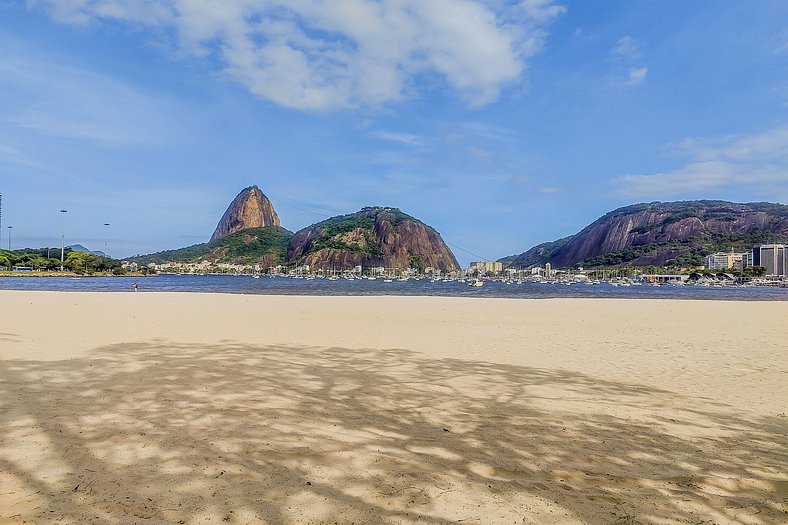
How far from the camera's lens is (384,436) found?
14.5ft

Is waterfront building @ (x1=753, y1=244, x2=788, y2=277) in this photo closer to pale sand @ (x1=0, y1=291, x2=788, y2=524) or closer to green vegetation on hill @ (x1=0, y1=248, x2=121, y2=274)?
pale sand @ (x1=0, y1=291, x2=788, y2=524)

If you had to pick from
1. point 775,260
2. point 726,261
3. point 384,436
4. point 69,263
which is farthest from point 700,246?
point 69,263

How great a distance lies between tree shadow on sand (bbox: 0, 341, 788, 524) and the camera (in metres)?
3.01

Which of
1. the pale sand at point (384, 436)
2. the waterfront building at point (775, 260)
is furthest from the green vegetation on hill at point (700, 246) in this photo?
the pale sand at point (384, 436)

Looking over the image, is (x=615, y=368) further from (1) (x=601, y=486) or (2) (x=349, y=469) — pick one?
(2) (x=349, y=469)

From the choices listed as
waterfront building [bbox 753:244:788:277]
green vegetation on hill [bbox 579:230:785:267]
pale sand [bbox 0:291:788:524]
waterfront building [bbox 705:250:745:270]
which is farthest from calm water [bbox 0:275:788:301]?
green vegetation on hill [bbox 579:230:785:267]

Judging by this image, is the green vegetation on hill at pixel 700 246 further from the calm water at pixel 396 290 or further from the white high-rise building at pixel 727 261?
the calm water at pixel 396 290

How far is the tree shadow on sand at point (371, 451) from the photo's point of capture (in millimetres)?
3006

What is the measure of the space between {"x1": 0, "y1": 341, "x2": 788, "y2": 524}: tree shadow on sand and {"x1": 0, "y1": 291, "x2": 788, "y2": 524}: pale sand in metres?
0.02

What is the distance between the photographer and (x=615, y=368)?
336 inches

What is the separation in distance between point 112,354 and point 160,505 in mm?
7064

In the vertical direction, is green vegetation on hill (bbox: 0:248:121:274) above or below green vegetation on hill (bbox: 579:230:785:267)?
below

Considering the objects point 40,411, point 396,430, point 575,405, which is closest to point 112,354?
point 40,411

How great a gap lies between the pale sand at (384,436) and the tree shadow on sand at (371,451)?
2cm
